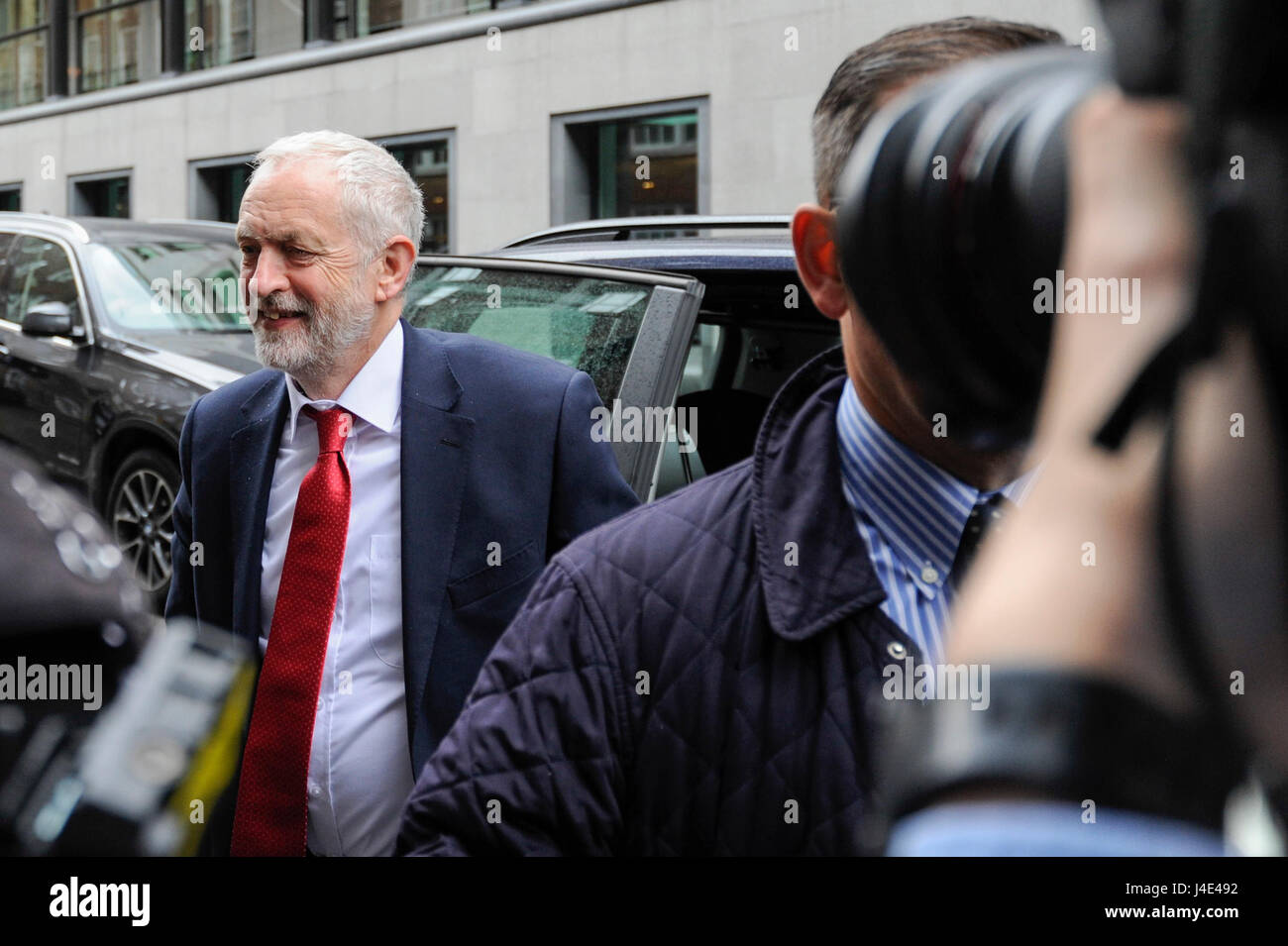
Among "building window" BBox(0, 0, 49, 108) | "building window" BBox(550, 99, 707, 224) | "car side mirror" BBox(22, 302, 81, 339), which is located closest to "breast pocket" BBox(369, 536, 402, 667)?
"car side mirror" BBox(22, 302, 81, 339)

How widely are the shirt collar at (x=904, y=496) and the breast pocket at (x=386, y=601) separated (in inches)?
36.5

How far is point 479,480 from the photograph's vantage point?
195 cm

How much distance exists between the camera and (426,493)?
188cm

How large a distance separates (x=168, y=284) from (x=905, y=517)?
5.68 metres

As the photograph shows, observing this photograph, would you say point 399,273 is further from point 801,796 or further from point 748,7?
point 748,7

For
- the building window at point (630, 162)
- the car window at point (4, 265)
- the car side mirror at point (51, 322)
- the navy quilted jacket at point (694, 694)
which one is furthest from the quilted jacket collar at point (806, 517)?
the building window at point (630, 162)

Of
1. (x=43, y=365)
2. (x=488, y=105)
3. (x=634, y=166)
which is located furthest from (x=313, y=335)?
(x=488, y=105)

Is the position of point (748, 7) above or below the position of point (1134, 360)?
above

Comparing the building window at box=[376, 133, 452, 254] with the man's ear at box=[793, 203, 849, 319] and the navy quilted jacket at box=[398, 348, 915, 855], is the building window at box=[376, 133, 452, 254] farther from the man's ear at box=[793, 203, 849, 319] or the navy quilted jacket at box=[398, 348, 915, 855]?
the man's ear at box=[793, 203, 849, 319]

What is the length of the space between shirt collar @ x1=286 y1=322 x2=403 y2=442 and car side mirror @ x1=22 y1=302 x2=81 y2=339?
4400mm

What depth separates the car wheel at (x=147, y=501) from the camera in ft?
16.9

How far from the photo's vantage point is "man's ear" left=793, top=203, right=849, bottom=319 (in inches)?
28.4

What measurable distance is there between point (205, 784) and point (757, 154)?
9.65 metres

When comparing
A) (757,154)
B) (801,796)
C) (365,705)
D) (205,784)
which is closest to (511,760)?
(801,796)
